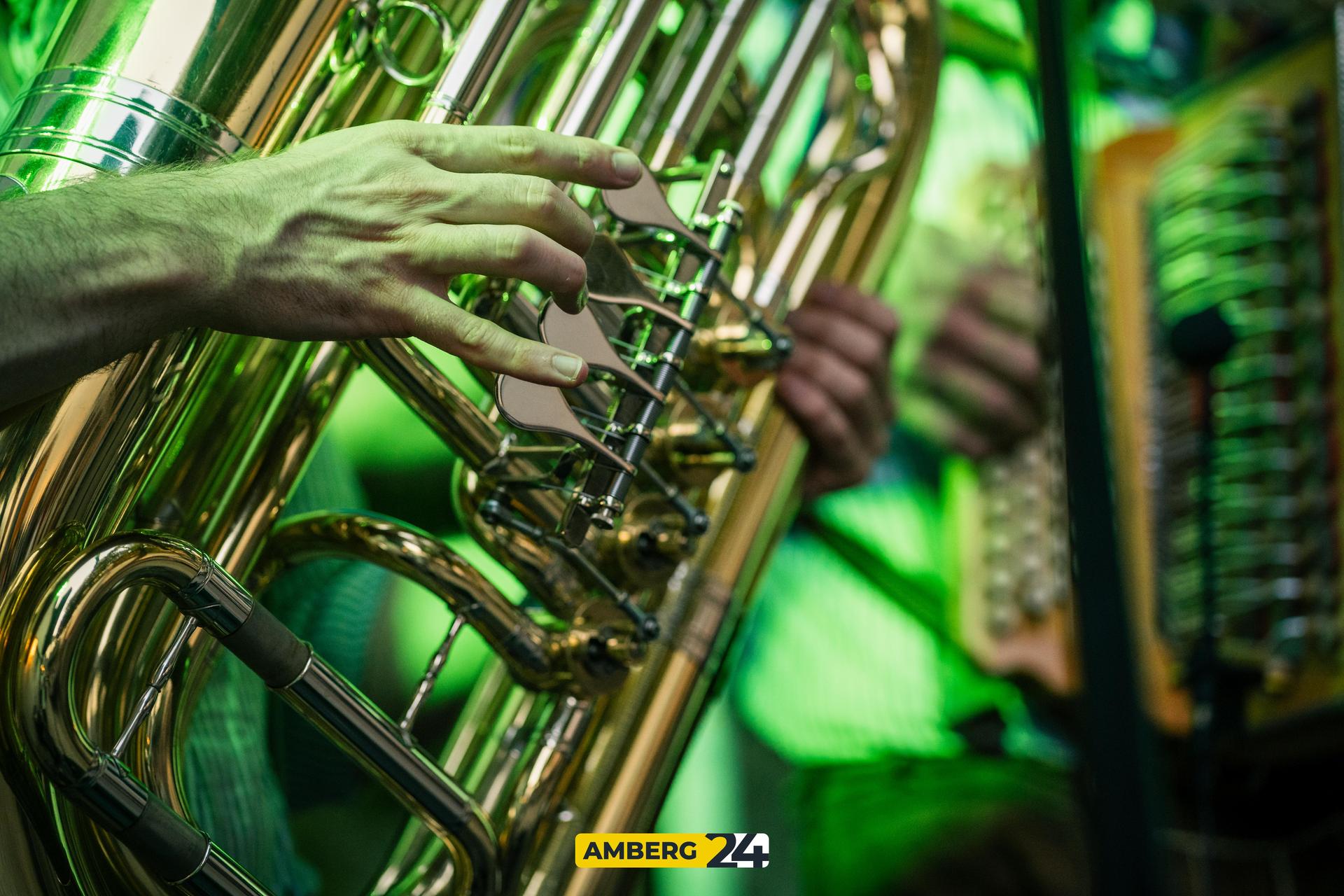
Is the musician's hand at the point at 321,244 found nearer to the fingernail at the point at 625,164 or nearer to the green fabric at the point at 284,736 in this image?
the fingernail at the point at 625,164

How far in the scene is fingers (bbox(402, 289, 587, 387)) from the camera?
47 centimetres

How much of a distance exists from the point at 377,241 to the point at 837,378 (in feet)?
1.55

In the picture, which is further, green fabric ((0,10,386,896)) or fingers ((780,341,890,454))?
fingers ((780,341,890,454))

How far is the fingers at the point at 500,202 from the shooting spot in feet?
1.56

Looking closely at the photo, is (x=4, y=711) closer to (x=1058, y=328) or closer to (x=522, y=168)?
(x=522, y=168)

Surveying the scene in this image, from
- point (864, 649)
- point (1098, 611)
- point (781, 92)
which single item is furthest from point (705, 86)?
point (864, 649)

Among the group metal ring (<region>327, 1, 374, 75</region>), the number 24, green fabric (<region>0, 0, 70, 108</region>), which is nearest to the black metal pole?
the number 24

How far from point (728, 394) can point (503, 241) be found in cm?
33

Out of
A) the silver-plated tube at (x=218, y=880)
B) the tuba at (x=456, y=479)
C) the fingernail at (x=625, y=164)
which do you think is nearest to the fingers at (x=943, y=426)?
the tuba at (x=456, y=479)

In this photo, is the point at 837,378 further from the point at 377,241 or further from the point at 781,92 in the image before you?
the point at 377,241

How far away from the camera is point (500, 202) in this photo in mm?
480

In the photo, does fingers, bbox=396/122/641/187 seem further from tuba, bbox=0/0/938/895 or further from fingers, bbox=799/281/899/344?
fingers, bbox=799/281/899/344

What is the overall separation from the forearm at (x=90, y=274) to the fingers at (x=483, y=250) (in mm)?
90


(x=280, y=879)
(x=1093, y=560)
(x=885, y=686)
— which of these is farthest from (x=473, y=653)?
(x=885, y=686)
